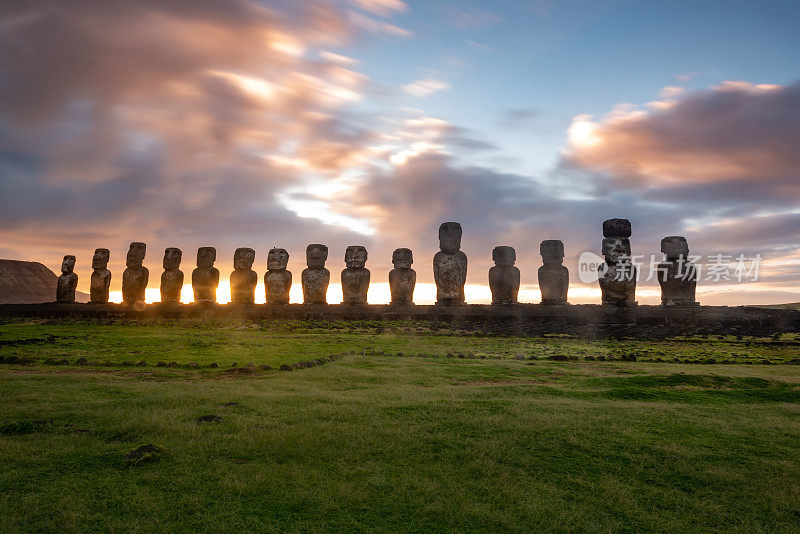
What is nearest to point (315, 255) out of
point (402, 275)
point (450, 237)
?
point (402, 275)

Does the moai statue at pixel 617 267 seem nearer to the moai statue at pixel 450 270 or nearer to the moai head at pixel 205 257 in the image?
the moai statue at pixel 450 270

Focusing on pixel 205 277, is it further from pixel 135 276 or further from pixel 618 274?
pixel 618 274

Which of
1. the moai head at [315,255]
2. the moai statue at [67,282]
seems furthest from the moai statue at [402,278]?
the moai statue at [67,282]

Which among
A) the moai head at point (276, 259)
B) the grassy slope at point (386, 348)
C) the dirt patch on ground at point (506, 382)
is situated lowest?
the grassy slope at point (386, 348)

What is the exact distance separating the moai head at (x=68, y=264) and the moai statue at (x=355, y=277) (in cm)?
1781

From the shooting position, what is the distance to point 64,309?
27.6 metres

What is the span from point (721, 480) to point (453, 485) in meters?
2.07

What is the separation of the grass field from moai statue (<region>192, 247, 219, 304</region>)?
63.2 feet

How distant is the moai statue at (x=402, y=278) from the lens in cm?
2306

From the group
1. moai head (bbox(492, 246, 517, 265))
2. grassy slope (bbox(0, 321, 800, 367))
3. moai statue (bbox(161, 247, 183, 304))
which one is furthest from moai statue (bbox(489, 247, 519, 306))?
moai statue (bbox(161, 247, 183, 304))

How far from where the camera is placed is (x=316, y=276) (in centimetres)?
2473

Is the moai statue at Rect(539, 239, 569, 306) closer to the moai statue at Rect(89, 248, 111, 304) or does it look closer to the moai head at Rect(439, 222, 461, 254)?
the moai head at Rect(439, 222, 461, 254)

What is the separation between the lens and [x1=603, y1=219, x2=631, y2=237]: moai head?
20.6 metres

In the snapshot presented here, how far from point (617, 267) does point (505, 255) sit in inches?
177
